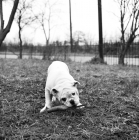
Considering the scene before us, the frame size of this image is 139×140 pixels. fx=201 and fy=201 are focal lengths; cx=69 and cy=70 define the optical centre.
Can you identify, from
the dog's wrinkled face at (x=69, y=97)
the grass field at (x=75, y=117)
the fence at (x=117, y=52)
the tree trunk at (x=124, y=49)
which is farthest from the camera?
the fence at (x=117, y=52)

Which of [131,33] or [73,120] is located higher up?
[131,33]

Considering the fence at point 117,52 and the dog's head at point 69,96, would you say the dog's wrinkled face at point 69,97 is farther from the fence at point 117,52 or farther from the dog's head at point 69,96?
the fence at point 117,52

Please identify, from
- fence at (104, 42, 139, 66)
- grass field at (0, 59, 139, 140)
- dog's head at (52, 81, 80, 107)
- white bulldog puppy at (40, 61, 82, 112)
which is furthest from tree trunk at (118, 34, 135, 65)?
dog's head at (52, 81, 80, 107)

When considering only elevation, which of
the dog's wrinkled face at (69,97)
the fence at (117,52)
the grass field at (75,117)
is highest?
the fence at (117,52)

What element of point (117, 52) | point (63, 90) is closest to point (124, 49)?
point (117, 52)

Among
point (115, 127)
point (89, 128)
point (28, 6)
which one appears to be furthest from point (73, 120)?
point (28, 6)

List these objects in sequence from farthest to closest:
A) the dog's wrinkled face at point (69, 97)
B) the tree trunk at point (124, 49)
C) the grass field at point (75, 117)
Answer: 1. the tree trunk at point (124, 49)
2. the dog's wrinkled face at point (69, 97)
3. the grass field at point (75, 117)

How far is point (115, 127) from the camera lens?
9.34 feet

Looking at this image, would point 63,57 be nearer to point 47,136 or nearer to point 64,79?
point 64,79

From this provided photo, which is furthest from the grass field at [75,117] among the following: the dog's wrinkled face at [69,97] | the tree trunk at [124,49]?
the tree trunk at [124,49]

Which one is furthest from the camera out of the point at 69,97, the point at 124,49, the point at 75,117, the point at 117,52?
the point at 117,52

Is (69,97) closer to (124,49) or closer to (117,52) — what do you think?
(124,49)

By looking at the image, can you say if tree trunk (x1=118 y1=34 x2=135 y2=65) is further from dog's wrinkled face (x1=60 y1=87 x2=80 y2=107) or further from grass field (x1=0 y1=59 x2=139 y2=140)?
dog's wrinkled face (x1=60 y1=87 x2=80 y2=107)

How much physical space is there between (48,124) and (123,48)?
10721 millimetres
